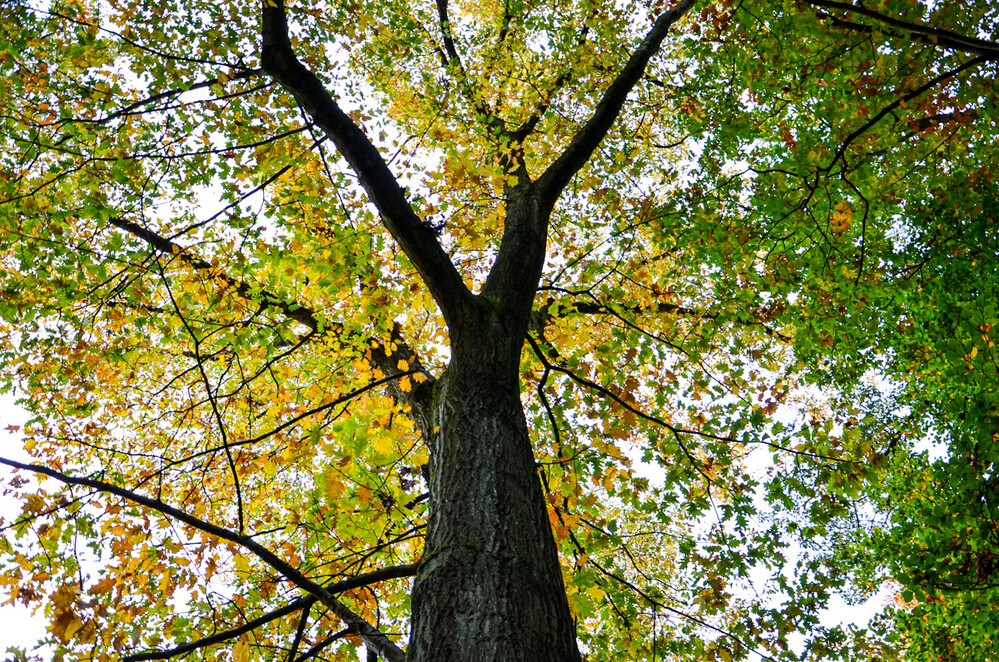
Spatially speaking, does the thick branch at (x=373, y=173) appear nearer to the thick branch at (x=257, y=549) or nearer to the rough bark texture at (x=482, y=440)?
the rough bark texture at (x=482, y=440)

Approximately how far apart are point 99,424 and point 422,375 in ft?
19.2

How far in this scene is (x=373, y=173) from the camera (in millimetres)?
3834

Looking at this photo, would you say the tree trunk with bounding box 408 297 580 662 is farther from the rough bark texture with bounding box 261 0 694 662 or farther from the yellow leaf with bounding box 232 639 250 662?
the yellow leaf with bounding box 232 639 250 662

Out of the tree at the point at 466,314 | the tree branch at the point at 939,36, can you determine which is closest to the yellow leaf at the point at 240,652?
the tree at the point at 466,314

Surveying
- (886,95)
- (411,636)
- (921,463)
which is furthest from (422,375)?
(921,463)

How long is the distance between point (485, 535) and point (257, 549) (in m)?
1.00

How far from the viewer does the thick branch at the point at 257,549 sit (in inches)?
76.6

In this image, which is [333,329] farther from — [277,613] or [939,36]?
[939,36]

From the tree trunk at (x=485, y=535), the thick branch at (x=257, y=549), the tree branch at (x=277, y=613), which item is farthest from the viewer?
the tree branch at (x=277, y=613)

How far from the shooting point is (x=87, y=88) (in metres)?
5.26

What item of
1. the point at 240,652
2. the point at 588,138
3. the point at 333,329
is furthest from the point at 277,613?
the point at 588,138

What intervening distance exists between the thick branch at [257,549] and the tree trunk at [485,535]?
217mm

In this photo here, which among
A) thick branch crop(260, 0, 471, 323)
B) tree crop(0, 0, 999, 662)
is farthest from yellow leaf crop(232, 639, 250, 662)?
A: thick branch crop(260, 0, 471, 323)

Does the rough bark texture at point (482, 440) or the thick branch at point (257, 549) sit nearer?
the thick branch at point (257, 549)
